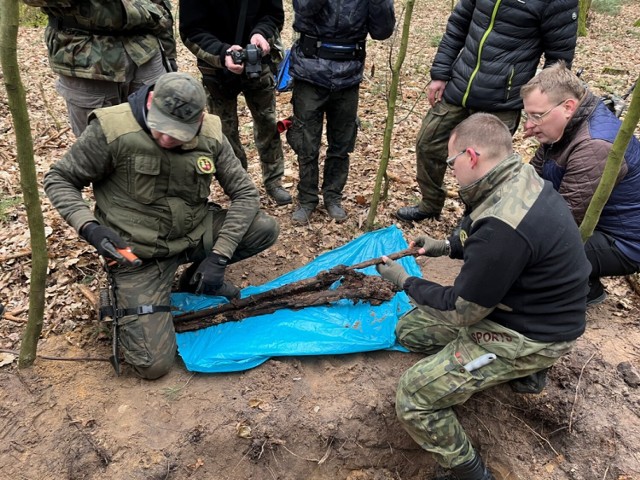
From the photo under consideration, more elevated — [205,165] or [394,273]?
[205,165]

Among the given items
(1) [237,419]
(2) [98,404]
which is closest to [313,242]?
(1) [237,419]

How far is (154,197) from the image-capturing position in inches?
137

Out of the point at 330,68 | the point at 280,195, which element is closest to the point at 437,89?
the point at 330,68

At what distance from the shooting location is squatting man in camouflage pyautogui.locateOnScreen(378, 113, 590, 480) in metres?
2.55

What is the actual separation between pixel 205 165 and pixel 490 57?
8.46ft

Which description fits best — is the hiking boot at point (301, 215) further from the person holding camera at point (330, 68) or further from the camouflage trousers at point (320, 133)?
the person holding camera at point (330, 68)

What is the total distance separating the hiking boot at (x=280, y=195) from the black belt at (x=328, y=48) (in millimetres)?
1515

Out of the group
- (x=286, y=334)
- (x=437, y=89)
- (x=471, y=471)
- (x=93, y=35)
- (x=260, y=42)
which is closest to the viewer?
→ (x=471, y=471)

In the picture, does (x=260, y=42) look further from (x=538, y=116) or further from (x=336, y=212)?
(x=538, y=116)

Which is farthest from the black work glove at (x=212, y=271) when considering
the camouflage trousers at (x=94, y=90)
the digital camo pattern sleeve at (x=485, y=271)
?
the digital camo pattern sleeve at (x=485, y=271)

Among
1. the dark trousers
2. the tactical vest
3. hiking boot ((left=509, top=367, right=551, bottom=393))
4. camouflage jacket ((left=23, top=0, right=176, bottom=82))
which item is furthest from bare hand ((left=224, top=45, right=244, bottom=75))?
hiking boot ((left=509, top=367, right=551, bottom=393))

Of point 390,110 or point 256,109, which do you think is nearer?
point 390,110

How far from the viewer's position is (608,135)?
3357 mm

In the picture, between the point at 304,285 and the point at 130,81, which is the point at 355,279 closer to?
the point at 304,285
